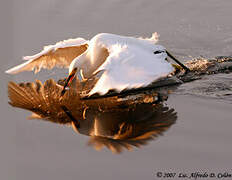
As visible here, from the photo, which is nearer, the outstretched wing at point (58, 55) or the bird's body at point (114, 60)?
the bird's body at point (114, 60)

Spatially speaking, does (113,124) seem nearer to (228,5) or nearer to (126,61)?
(126,61)

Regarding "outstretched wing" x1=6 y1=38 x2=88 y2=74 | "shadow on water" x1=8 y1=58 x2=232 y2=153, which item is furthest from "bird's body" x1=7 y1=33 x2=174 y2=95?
"shadow on water" x1=8 y1=58 x2=232 y2=153

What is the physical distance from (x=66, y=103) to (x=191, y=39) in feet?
12.8

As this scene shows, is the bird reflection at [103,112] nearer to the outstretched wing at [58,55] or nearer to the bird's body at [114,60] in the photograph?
the outstretched wing at [58,55]

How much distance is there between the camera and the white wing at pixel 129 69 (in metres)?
4.04

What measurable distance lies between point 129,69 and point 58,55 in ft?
7.56

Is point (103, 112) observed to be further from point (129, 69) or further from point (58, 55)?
point (58, 55)

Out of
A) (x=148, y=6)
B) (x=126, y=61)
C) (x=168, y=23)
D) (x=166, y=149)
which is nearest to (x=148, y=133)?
(x=166, y=149)

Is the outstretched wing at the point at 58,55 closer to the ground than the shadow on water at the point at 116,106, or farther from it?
farther from it

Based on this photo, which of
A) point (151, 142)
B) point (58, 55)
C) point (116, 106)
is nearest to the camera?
point (151, 142)

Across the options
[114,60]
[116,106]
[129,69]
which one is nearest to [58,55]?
[116,106]

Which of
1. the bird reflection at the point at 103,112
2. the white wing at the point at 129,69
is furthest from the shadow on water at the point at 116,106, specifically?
the white wing at the point at 129,69

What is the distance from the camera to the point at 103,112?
5.12 metres

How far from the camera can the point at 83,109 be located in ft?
17.4
